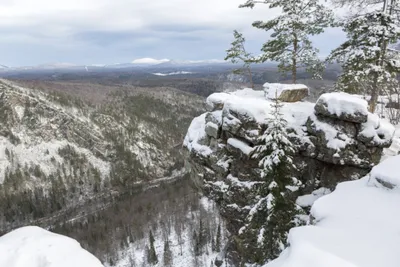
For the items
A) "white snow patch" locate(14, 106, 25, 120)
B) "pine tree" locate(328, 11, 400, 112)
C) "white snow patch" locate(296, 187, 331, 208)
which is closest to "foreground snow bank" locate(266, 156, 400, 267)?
"white snow patch" locate(296, 187, 331, 208)

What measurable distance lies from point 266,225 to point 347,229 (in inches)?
255

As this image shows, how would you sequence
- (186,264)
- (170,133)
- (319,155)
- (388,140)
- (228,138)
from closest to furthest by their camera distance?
(388,140), (319,155), (228,138), (186,264), (170,133)

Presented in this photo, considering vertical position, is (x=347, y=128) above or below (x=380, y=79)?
below

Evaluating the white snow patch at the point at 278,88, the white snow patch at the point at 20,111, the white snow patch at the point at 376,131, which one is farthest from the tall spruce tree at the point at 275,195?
the white snow patch at the point at 20,111

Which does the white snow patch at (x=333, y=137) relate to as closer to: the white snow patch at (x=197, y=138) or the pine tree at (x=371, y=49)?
the pine tree at (x=371, y=49)

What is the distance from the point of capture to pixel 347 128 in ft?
62.1

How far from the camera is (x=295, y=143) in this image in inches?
800

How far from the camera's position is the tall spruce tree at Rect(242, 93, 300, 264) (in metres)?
15.3

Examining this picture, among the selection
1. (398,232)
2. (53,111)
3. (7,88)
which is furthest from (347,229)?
(7,88)

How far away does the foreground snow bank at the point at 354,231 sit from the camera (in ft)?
26.9

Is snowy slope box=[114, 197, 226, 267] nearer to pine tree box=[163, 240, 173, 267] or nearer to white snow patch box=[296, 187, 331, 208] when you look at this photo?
Answer: pine tree box=[163, 240, 173, 267]

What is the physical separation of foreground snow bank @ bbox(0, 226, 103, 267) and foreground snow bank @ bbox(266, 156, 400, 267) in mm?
5810

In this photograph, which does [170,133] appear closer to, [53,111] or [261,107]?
[53,111]

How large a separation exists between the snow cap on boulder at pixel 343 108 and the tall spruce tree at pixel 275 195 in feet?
15.3
